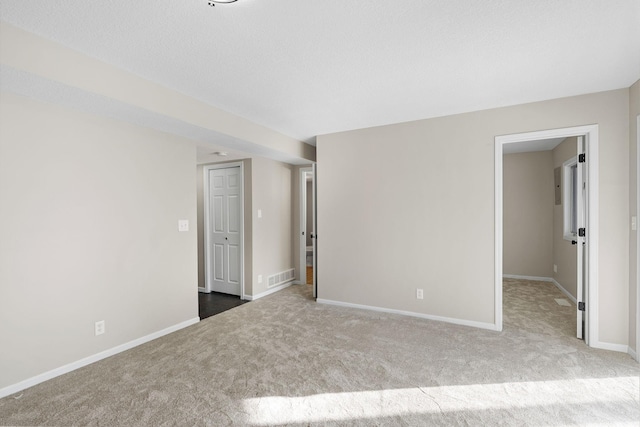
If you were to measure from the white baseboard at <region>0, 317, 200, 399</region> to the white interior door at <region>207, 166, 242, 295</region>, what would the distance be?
4.53 feet

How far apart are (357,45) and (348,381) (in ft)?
8.10

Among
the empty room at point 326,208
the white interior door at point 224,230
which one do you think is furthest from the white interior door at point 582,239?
the white interior door at point 224,230

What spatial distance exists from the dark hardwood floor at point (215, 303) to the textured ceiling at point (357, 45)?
2679 millimetres

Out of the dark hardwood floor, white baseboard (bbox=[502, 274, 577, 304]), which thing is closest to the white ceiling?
white baseboard (bbox=[502, 274, 577, 304])

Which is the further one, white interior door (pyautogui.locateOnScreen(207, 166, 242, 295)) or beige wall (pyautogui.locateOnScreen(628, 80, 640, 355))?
white interior door (pyautogui.locateOnScreen(207, 166, 242, 295))

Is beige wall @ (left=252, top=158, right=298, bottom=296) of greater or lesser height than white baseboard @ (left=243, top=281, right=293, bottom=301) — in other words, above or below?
above

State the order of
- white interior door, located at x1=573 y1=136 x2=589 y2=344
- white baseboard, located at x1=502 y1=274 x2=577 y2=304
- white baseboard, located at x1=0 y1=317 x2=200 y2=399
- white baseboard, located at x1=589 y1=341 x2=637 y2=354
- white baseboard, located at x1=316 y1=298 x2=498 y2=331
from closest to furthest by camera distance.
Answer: white baseboard, located at x1=0 y1=317 x2=200 y2=399 → white baseboard, located at x1=589 y1=341 x2=637 y2=354 → white interior door, located at x1=573 y1=136 x2=589 y2=344 → white baseboard, located at x1=316 y1=298 x2=498 y2=331 → white baseboard, located at x1=502 y1=274 x2=577 y2=304

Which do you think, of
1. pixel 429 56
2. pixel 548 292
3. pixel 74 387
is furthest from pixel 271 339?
pixel 548 292

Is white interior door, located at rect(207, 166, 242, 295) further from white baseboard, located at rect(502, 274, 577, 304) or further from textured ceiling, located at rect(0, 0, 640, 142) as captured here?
white baseboard, located at rect(502, 274, 577, 304)

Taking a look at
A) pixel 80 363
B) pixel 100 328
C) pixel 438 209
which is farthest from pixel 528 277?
pixel 80 363

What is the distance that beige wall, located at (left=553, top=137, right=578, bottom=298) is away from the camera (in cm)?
430

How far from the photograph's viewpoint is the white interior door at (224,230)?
4693 millimetres

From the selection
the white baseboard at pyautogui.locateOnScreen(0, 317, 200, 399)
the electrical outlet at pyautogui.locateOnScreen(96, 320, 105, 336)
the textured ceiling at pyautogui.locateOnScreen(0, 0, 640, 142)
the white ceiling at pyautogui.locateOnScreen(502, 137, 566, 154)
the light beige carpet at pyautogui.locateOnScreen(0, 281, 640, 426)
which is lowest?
the light beige carpet at pyautogui.locateOnScreen(0, 281, 640, 426)

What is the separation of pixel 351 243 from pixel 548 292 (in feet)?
11.1
